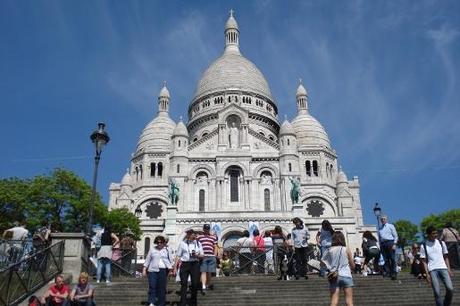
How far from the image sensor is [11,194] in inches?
1289

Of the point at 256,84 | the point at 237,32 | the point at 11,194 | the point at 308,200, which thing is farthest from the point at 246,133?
the point at 237,32

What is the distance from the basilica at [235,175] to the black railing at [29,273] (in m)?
22.7

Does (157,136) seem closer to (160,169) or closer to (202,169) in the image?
(160,169)

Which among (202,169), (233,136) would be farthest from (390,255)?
(233,136)

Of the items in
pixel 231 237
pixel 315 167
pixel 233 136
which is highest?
pixel 233 136

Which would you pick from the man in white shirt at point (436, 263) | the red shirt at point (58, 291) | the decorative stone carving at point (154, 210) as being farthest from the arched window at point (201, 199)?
the man in white shirt at point (436, 263)

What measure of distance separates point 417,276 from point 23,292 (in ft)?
34.8

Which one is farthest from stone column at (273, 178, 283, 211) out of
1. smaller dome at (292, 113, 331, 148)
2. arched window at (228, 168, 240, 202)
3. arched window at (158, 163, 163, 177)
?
arched window at (158, 163, 163, 177)

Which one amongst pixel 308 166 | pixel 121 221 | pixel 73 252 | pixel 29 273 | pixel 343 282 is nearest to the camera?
pixel 343 282

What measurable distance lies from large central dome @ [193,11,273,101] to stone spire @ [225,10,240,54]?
7.57ft

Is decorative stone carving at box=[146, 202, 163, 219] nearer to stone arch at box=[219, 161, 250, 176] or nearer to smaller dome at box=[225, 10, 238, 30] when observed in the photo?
stone arch at box=[219, 161, 250, 176]

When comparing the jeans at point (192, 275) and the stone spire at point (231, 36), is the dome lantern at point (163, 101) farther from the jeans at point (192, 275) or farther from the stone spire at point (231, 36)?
the jeans at point (192, 275)

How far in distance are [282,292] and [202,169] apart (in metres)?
34.1

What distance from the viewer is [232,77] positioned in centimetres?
6369
